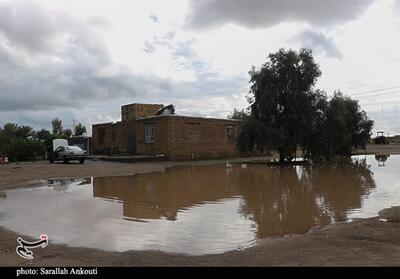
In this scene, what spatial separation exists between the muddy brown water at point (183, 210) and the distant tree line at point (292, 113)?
52.7 ft

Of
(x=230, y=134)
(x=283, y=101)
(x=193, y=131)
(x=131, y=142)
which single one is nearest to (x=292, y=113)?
(x=283, y=101)

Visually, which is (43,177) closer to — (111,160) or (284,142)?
(111,160)

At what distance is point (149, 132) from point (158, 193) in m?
28.4

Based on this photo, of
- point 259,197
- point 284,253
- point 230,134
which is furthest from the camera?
point 230,134

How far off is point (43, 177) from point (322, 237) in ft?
66.0

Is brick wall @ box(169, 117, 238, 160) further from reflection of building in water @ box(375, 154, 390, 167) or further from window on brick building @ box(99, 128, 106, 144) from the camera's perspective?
reflection of building in water @ box(375, 154, 390, 167)

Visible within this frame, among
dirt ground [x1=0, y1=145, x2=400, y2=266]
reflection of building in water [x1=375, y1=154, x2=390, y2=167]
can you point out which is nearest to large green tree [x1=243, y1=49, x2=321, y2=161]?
reflection of building in water [x1=375, y1=154, x2=390, y2=167]

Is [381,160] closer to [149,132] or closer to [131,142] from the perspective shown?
[149,132]

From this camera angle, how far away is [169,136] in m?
43.9

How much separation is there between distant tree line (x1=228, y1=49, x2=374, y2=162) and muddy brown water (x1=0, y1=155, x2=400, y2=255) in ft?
52.7

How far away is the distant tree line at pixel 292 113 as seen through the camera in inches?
1501

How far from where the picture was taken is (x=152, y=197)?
671 inches

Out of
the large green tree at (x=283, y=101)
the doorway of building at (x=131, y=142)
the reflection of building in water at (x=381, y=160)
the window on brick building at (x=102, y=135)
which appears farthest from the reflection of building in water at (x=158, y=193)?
the window on brick building at (x=102, y=135)

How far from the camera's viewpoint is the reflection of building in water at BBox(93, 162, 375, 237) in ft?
40.7
